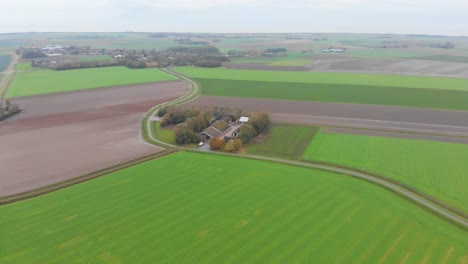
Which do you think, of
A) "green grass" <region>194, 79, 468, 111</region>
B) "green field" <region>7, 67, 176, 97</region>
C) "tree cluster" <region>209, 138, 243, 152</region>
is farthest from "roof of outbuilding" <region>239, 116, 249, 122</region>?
"green field" <region>7, 67, 176, 97</region>

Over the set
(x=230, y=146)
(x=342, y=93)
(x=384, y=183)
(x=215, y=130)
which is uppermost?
(x=342, y=93)

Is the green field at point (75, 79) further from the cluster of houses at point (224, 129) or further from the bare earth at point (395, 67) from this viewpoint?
the bare earth at point (395, 67)

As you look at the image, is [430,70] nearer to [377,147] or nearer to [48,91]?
[377,147]

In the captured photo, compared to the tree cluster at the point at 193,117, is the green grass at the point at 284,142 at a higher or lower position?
lower

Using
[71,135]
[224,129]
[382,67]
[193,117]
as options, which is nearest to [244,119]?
[224,129]

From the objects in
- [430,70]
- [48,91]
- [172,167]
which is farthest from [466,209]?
[430,70]

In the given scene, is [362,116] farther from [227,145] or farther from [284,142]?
[227,145]

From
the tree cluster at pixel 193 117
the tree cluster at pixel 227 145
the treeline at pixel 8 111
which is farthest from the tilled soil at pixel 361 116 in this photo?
the treeline at pixel 8 111

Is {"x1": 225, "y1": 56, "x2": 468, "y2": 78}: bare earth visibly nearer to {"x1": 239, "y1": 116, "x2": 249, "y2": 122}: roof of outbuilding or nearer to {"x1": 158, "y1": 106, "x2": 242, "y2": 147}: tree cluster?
{"x1": 158, "y1": 106, "x2": 242, "y2": 147}: tree cluster
